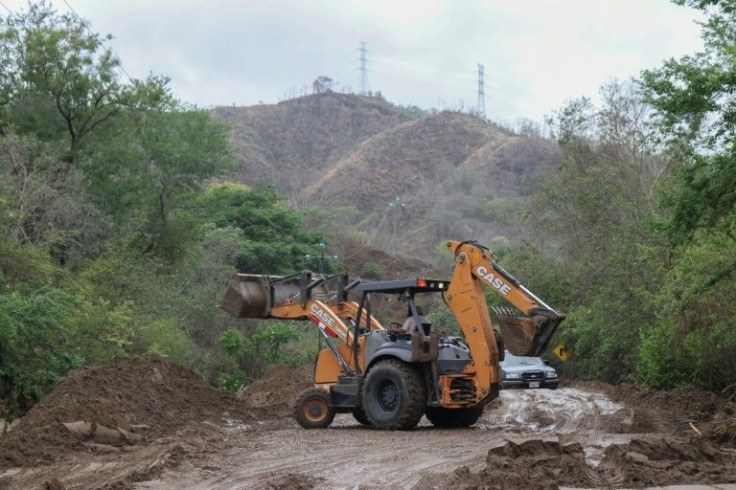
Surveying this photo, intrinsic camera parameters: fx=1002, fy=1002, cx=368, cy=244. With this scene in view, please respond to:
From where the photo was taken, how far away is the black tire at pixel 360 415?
19178mm

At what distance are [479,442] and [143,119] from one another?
2562 centimetres

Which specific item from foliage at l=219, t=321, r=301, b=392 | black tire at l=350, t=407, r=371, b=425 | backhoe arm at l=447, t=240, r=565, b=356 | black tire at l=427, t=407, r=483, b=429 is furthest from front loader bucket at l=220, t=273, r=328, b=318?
foliage at l=219, t=321, r=301, b=392

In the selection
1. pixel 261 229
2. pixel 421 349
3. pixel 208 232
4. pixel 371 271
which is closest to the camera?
pixel 421 349

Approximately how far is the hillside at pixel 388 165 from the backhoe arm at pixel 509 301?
55.7 meters

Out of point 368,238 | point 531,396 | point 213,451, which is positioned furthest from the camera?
point 368,238

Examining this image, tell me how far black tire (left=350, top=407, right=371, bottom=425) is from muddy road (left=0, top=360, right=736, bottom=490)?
13.4 inches

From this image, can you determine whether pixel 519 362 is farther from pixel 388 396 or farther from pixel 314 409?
pixel 388 396

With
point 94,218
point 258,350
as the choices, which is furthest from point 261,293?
point 258,350

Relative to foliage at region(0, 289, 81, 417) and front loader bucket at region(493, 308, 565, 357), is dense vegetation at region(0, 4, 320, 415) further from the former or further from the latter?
front loader bucket at region(493, 308, 565, 357)

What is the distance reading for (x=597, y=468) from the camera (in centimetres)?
1155

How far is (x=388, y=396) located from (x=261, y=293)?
151 inches

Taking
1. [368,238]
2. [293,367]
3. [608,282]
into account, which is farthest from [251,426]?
[368,238]

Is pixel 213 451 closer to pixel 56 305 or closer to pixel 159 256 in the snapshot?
pixel 56 305

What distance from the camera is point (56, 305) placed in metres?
21.0
